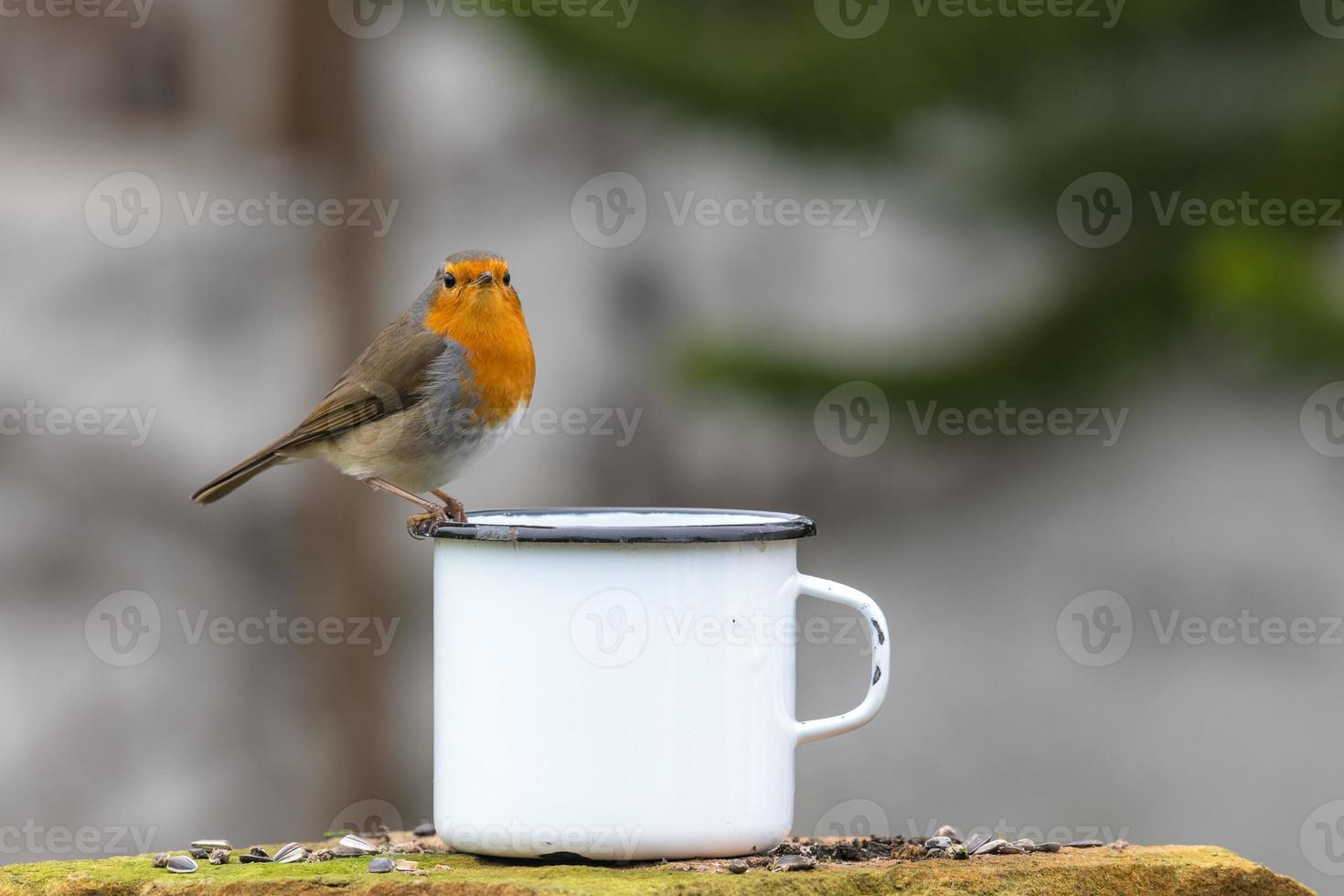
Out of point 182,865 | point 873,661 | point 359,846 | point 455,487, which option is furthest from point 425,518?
point 455,487

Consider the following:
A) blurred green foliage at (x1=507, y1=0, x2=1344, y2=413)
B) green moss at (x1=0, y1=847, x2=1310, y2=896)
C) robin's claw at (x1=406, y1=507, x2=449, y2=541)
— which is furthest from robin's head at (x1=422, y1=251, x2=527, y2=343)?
blurred green foliage at (x1=507, y1=0, x2=1344, y2=413)

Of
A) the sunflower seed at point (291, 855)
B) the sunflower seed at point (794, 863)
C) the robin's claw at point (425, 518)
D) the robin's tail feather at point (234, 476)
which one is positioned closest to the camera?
the sunflower seed at point (794, 863)

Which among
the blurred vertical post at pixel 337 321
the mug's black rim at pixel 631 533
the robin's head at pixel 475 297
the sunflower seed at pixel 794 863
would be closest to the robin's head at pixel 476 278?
the robin's head at pixel 475 297

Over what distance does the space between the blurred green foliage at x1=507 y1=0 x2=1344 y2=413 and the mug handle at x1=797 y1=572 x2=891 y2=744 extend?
2017 mm

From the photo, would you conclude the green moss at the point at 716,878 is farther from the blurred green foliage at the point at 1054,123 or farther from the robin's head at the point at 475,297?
the blurred green foliage at the point at 1054,123

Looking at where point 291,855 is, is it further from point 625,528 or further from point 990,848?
point 990,848

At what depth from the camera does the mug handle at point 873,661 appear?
243cm

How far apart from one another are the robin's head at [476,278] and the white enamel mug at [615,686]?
2.55ft

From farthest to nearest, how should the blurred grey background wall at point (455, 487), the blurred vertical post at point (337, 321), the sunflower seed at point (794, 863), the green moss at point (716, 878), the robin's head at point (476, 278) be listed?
the blurred vertical post at point (337, 321)
the blurred grey background wall at point (455, 487)
the robin's head at point (476, 278)
the sunflower seed at point (794, 863)
the green moss at point (716, 878)

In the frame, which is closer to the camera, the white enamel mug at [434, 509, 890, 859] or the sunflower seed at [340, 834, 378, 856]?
the white enamel mug at [434, 509, 890, 859]

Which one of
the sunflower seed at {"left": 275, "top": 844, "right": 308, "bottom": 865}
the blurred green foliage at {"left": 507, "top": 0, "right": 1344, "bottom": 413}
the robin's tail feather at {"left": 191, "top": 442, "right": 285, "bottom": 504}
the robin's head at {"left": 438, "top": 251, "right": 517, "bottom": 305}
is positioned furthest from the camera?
the blurred green foliage at {"left": 507, "top": 0, "right": 1344, "bottom": 413}

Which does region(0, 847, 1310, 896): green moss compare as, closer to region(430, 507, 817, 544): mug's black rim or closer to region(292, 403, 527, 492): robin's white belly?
region(430, 507, 817, 544): mug's black rim

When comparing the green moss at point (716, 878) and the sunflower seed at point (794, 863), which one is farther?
the sunflower seed at point (794, 863)

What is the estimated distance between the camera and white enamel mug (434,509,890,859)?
2.28 metres
